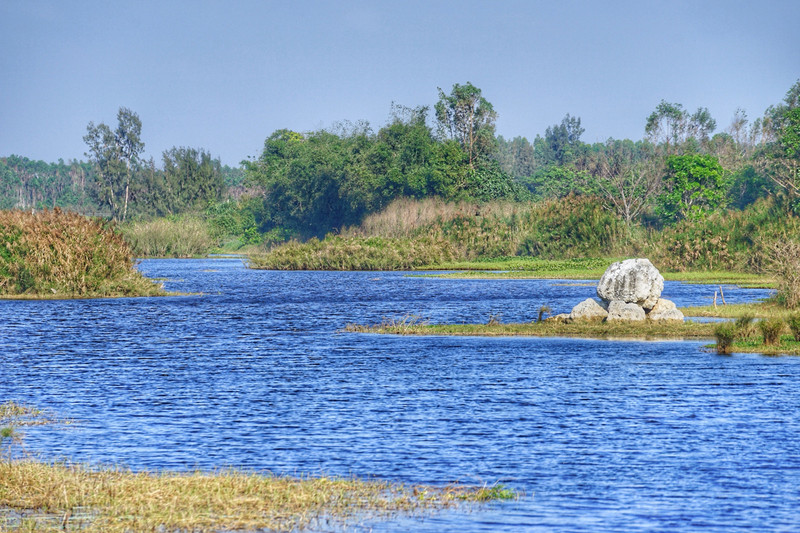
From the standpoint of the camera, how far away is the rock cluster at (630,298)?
3928 centimetres

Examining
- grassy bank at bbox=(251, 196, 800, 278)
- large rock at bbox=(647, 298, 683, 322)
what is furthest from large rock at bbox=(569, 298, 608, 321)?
grassy bank at bbox=(251, 196, 800, 278)

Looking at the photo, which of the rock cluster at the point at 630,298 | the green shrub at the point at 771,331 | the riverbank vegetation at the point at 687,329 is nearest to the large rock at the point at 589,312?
the rock cluster at the point at 630,298

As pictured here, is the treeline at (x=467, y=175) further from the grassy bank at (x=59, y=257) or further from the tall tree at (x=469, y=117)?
the grassy bank at (x=59, y=257)

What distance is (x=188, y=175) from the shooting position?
586ft

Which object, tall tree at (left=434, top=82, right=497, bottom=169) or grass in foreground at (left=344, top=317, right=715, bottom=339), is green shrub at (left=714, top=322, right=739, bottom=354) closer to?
grass in foreground at (left=344, top=317, right=715, bottom=339)

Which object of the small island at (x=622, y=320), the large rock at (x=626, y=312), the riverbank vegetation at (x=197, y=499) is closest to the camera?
the riverbank vegetation at (x=197, y=499)

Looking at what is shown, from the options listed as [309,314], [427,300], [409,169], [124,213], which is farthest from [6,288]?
[124,213]

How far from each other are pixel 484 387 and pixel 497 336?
11217 mm

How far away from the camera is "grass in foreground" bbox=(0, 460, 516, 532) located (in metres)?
14.4

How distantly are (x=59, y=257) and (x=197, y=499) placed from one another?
46.9 m

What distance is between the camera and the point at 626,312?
39562 millimetres

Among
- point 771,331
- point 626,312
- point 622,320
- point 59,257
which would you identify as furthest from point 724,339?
point 59,257

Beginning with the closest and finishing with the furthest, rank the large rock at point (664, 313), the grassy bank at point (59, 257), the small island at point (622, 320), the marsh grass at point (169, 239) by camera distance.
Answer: the small island at point (622, 320) → the large rock at point (664, 313) → the grassy bank at point (59, 257) → the marsh grass at point (169, 239)

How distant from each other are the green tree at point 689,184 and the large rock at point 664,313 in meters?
69.4
